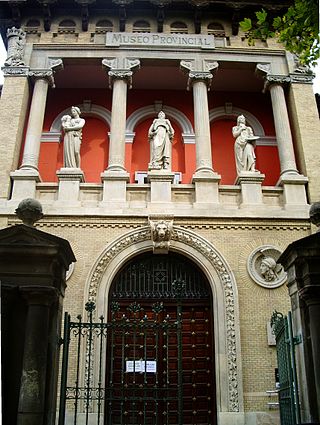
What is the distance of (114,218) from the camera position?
13.5m

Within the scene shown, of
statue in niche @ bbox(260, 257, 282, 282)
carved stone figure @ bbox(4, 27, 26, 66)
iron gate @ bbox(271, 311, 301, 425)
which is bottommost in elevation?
iron gate @ bbox(271, 311, 301, 425)

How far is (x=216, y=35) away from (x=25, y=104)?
6438mm

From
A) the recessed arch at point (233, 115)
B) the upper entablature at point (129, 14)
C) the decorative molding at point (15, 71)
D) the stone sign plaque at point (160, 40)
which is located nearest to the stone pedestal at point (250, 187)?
the recessed arch at point (233, 115)

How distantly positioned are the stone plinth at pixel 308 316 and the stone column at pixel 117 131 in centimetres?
770

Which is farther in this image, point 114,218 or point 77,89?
point 77,89

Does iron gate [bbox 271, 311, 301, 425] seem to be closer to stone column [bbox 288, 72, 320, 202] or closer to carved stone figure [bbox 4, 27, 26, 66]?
stone column [bbox 288, 72, 320, 202]

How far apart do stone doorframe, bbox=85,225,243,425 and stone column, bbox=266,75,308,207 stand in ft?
8.96

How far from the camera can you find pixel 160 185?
14.0 meters

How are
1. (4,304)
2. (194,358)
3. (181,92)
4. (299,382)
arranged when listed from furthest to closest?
(181,92), (194,358), (299,382), (4,304)

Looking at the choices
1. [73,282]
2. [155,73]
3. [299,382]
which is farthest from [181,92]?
[299,382]

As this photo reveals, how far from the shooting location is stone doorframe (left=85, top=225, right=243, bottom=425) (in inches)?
470

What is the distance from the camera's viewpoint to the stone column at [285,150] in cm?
1409

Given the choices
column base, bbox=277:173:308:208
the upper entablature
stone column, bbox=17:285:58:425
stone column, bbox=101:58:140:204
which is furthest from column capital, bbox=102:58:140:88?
stone column, bbox=17:285:58:425

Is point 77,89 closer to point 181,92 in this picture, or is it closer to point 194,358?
point 181,92
